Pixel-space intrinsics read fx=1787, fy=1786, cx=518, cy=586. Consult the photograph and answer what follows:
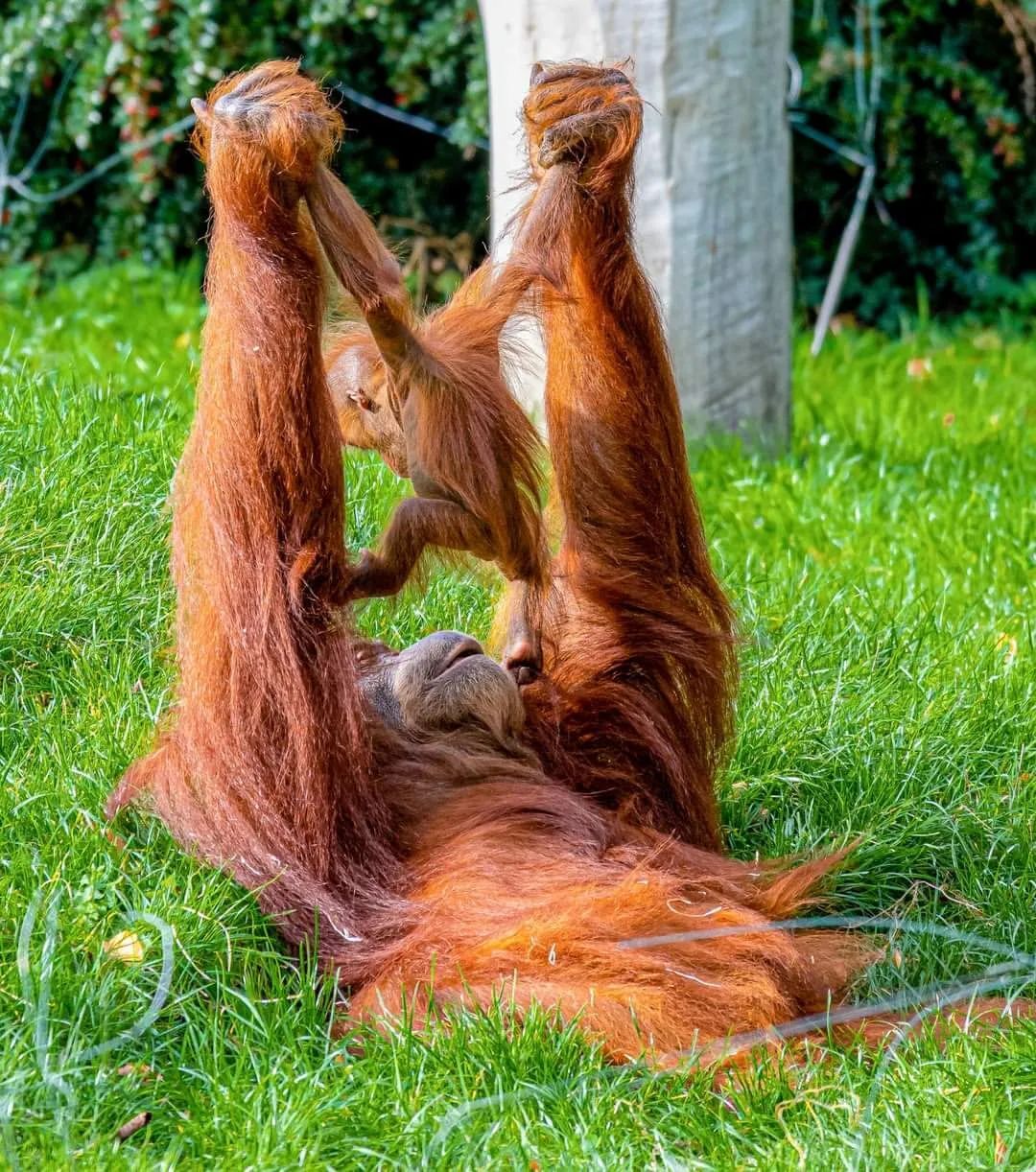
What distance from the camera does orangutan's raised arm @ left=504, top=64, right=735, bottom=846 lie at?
312 cm

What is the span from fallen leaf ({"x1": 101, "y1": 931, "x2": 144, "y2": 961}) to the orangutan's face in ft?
1.98

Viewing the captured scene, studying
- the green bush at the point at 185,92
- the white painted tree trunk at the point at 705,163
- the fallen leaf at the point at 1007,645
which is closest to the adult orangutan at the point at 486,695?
the fallen leaf at the point at 1007,645

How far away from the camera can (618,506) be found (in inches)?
130

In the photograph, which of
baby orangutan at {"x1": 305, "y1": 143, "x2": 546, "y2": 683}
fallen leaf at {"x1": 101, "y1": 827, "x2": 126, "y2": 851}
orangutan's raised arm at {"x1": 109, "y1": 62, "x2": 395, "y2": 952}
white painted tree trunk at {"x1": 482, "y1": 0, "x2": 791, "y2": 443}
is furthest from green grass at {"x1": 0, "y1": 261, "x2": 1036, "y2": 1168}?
baby orangutan at {"x1": 305, "y1": 143, "x2": 546, "y2": 683}

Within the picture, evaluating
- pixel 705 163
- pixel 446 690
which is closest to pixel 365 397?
pixel 446 690

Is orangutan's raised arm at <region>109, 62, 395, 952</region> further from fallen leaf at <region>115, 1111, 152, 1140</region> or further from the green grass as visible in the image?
fallen leaf at <region>115, 1111, 152, 1140</region>

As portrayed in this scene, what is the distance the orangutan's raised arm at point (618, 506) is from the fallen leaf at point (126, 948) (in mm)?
885

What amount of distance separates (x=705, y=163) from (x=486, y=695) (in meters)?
3.13

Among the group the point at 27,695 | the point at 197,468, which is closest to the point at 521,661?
the point at 197,468

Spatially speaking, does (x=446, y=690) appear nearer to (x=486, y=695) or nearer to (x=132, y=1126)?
(x=486, y=695)

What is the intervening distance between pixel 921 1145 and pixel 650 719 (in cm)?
104

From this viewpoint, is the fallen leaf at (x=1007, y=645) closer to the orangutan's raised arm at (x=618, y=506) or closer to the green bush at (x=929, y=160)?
the orangutan's raised arm at (x=618, y=506)

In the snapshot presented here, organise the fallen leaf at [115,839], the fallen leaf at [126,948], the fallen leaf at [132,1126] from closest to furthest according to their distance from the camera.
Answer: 1. the fallen leaf at [132,1126]
2. the fallen leaf at [126,948]
3. the fallen leaf at [115,839]

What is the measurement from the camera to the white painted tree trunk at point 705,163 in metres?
5.53
